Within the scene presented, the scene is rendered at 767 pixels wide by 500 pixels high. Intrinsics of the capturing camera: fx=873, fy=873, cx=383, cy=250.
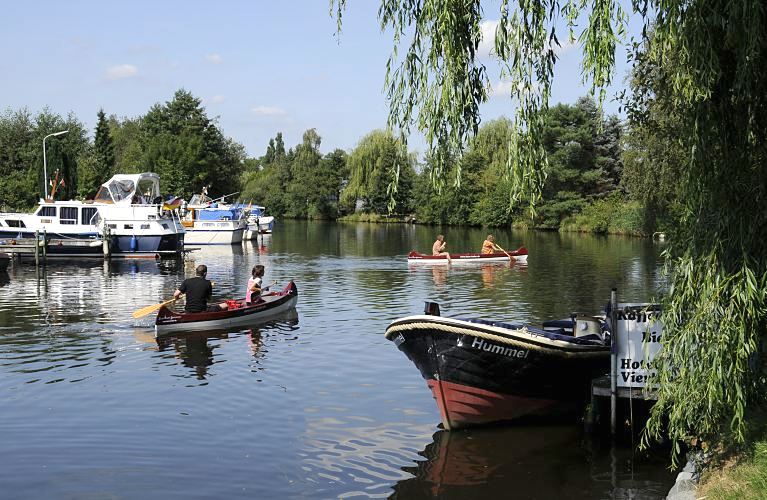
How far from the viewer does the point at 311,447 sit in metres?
13.2

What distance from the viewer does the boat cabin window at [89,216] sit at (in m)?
49.2

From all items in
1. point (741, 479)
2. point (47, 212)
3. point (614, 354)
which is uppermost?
point (47, 212)

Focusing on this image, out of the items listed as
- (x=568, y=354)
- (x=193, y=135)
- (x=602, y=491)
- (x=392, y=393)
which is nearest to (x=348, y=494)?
(x=602, y=491)

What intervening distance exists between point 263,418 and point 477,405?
370cm

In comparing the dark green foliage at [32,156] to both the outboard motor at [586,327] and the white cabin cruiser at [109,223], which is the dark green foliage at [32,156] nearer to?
the white cabin cruiser at [109,223]

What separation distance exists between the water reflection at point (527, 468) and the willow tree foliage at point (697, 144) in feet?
5.90

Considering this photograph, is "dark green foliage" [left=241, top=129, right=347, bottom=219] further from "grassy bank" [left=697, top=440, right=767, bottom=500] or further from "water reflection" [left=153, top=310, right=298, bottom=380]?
"grassy bank" [left=697, top=440, right=767, bottom=500]

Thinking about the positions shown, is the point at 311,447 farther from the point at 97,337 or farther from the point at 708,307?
the point at 97,337

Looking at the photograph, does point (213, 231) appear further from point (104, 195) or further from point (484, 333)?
point (484, 333)

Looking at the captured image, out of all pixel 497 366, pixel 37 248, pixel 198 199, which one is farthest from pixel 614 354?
pixel 198 199

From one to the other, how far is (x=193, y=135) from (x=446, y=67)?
10411cm

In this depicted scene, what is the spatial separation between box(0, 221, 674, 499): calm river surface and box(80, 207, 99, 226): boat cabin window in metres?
18.5

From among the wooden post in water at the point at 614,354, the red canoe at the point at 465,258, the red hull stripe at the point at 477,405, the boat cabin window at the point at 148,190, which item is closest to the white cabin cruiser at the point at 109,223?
the boat cabin window at the point at 148,190

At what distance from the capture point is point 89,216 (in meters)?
49.5
